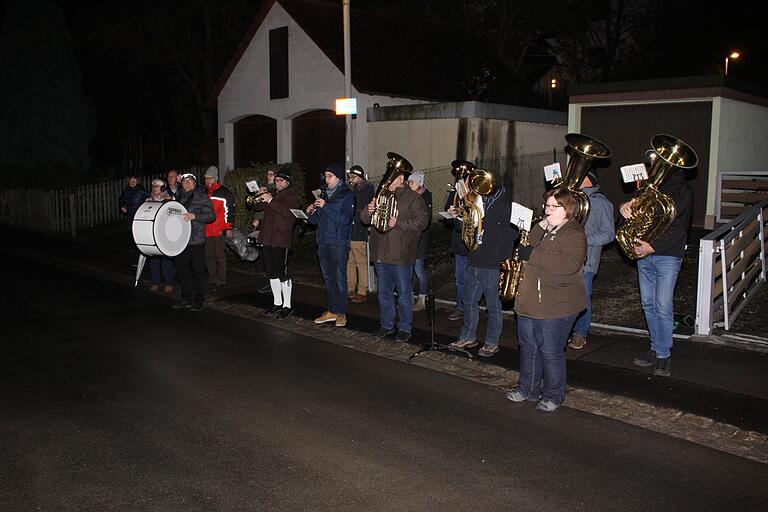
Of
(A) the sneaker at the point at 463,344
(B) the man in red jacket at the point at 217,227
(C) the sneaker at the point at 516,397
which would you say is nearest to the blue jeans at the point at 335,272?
(A) the sneaker at the point at 463,344

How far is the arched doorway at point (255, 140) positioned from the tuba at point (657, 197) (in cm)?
1826

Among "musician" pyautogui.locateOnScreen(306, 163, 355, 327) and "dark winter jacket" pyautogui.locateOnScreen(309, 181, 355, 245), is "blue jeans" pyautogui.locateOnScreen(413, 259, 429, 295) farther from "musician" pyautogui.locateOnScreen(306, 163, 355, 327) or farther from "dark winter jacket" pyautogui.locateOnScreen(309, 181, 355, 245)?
"dark winter jacket" pyautogui.locateOnScreen(309, 181, 355, 245)

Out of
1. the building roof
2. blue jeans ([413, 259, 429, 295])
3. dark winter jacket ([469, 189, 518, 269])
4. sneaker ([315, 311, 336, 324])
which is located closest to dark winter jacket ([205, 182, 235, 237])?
sneaker ([315, 311, 336, 324])

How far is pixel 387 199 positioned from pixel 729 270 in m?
4.19

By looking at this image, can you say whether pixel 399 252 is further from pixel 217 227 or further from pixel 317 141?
pixel 317 141

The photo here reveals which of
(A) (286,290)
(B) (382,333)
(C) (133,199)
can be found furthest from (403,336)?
(C) (133,199)

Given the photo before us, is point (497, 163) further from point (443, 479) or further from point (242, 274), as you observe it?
point (443, 479)

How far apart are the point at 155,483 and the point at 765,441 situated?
430 centimetres

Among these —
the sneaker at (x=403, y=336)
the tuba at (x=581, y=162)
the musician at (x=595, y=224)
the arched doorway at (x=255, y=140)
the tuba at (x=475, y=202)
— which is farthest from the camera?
the arched doorway at (x=255, y=140)

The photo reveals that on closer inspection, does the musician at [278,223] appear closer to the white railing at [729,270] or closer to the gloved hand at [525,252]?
the gloved hand at [525,252]

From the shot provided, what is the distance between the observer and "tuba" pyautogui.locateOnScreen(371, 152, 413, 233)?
7930mm

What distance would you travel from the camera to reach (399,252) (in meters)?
8.00

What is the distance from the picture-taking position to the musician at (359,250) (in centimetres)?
1010

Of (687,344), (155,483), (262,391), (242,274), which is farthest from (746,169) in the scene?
(155,483)
